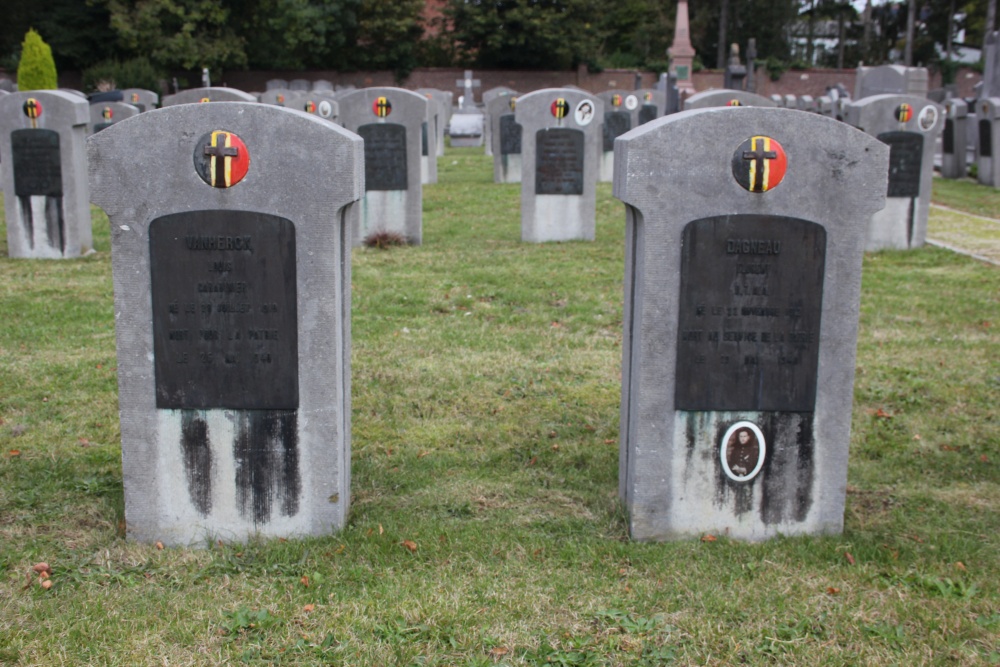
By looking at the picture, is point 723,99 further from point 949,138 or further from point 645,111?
point 949,138

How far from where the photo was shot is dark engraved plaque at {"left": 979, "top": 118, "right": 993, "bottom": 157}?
797 inches

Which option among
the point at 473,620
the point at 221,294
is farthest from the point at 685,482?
the point at 221,294

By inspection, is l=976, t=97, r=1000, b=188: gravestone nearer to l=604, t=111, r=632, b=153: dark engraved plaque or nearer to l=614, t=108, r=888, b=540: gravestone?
l=604, t=111, r=632, b=153: dark engraved plaque

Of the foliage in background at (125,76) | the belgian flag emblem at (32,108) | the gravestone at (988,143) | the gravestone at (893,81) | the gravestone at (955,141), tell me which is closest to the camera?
the belgian flag emblem at (32,108)

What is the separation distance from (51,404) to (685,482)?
4.18 meters

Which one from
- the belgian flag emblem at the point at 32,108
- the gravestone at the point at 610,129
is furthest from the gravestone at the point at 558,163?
the gravestone at the point at 610,129

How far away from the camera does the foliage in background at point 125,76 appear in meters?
42.5

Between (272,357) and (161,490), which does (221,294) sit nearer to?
(272,357)

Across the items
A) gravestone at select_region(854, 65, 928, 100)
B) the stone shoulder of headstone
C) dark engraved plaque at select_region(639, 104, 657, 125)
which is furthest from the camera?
gravestone at select_region(854, 65, 928, 100)

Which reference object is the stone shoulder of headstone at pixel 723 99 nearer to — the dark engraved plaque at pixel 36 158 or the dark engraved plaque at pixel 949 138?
the dark engraved plaque at pixel 36 158

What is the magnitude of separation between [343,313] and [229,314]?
54 centimetres

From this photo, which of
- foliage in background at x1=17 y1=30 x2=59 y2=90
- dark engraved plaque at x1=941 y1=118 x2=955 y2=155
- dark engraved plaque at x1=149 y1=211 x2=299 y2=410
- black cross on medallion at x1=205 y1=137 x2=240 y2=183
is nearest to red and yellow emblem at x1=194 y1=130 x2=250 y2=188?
black cross on medallion at x1=205 y1=137 x2=240 y2=183

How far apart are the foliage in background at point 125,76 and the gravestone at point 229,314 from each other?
41.2 m

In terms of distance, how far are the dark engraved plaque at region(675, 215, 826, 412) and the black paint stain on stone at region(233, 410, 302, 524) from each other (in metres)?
1.78
